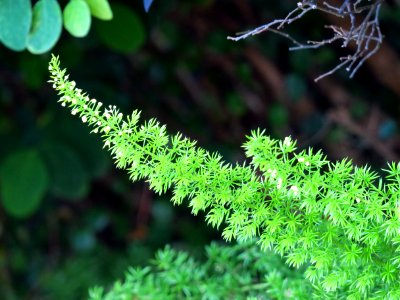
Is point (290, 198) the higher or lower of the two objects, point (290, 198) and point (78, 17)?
the lower

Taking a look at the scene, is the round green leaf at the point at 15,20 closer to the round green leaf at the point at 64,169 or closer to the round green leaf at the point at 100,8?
the round green leaf at the point at 100,8

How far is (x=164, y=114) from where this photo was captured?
189 centimetres

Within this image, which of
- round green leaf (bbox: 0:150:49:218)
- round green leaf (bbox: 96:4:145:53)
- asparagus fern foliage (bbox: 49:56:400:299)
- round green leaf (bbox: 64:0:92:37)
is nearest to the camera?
asparagus fern foliage (bbox: 49:56:400:299)

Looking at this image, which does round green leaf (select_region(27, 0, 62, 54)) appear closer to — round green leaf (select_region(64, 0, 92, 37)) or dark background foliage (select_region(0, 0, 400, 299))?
round green leaf (select_region(64, 0, 92, 37))

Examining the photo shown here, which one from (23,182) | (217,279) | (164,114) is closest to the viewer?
(217,279)

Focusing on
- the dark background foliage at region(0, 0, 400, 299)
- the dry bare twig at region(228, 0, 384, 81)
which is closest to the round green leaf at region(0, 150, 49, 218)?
the dark background foliage at region(0, 0, 400, 299)

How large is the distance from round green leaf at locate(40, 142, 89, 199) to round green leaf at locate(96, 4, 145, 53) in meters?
0.39

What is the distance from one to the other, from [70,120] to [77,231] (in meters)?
0.46

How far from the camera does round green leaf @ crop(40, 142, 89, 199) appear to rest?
1545 mm

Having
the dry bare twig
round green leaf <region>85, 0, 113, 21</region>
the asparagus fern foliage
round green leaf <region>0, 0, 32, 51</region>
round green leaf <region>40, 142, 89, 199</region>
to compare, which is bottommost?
the asparagus fern foliage

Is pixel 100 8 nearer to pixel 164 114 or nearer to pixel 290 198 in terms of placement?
pixel 290 198

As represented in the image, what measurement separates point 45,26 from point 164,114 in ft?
3.49

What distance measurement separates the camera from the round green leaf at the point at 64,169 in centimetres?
154

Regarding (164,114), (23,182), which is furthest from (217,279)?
(164,114)
